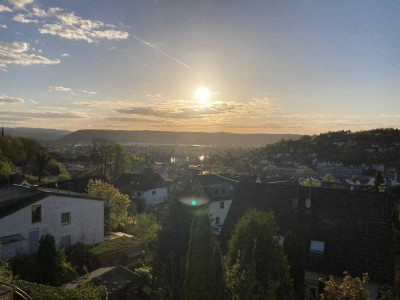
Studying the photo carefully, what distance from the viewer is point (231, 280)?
39.1 feet

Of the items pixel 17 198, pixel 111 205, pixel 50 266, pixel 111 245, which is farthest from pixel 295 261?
pixel 111 205

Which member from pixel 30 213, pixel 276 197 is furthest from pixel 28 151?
pixel 276 197

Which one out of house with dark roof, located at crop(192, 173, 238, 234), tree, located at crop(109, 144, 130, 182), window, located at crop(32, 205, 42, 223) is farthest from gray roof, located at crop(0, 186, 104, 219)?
tree, located at crop(109, 144, 130, 182)

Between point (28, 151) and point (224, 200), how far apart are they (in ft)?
220

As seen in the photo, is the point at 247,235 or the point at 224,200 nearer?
the point at 247,235

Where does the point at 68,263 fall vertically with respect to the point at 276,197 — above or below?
below

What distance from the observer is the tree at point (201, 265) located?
10547 mm

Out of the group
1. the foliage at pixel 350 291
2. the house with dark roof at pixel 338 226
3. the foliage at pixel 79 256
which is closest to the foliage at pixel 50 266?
the foliage at pixel 79 256

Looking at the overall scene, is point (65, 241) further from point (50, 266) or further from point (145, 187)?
point (145, 187)

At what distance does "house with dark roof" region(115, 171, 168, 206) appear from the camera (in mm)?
59312

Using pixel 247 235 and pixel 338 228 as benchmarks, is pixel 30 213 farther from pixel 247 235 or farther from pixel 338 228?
pixel 338 228

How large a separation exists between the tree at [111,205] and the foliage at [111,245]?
3014 mm

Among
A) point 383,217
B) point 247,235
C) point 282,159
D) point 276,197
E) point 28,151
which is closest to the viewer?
point 247,235

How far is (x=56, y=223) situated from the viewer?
2680 cm
